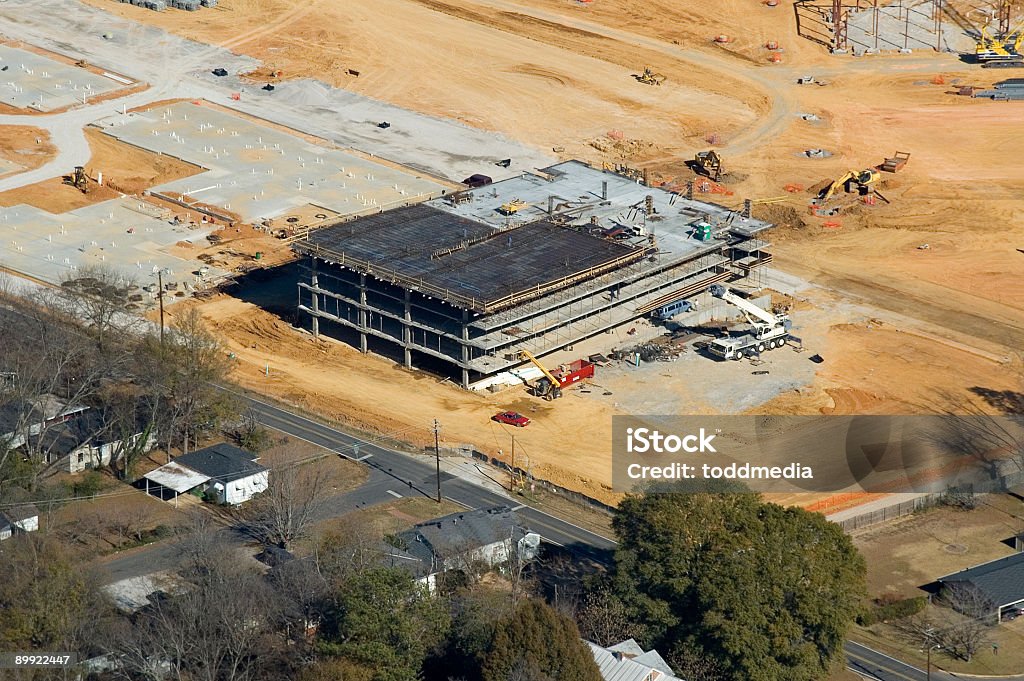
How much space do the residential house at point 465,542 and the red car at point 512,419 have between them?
53.3 ft

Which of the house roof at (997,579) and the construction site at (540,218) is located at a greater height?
the construction site at (540,218)

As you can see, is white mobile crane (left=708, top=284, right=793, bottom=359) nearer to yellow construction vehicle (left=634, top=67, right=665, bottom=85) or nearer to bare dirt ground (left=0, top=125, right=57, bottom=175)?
yellow construction vehicle (left=634, top=67, right=665, bottom=85)

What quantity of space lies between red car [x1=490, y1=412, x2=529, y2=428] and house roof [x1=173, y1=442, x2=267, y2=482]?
57.4ft

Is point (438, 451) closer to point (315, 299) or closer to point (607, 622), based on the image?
point (315, 299)

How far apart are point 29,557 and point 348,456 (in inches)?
1145

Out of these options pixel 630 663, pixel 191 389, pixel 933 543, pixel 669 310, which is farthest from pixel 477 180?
pixel 630 663

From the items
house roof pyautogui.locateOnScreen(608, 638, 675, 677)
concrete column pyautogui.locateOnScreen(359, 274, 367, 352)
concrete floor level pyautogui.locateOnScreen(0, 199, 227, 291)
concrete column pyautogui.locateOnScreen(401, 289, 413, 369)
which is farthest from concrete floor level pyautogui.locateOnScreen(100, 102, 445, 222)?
house roof pyautogui.locateOnScreen(608, 638, 675, 677)

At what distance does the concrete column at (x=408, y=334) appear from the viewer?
124144 millimetres

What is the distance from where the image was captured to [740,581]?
86250mm

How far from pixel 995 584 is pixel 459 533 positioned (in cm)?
2901

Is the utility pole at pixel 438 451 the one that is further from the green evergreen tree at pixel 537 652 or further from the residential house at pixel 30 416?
the green evergreen tree at pixel 537 652

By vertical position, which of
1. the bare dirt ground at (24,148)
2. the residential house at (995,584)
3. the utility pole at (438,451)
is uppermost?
the bare dirt ground at (24,148)

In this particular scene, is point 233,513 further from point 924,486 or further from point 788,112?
point 788,112

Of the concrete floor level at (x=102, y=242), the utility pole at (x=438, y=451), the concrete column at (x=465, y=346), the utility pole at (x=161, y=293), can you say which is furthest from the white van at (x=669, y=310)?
the utility pole at (x=161, y=293)
